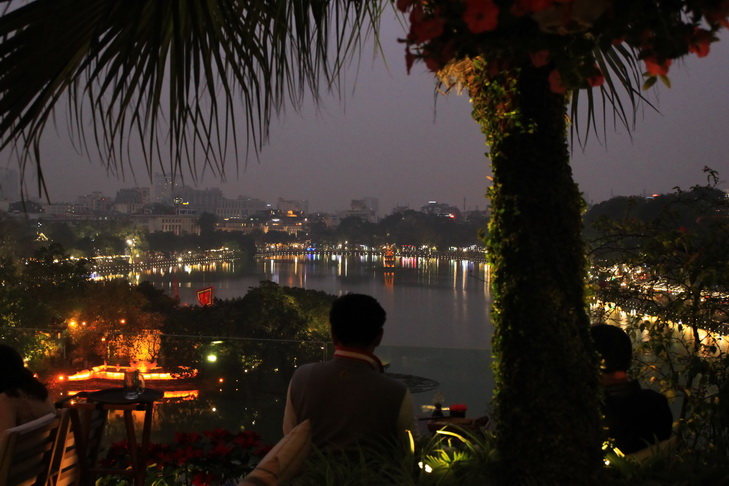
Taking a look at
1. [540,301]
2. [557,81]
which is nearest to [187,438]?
[540,301]

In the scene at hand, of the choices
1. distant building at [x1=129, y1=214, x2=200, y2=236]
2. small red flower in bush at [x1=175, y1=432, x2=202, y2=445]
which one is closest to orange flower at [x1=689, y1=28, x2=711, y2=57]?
small red flower in bush at [x1=175, y1=432, x2=202, y2=445]

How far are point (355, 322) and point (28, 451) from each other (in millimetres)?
1069

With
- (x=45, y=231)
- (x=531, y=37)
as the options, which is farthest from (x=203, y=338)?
(x=45, y=231)

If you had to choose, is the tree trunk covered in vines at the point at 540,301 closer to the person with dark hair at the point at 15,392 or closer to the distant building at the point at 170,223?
the person with dark hair at the point at 15,392

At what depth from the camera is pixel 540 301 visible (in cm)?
121

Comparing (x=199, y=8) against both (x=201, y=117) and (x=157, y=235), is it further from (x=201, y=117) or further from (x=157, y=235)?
(x=157, y=235)

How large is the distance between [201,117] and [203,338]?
9.39 ft

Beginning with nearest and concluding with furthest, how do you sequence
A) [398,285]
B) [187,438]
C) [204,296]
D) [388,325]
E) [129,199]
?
[187,438]
[204,296]
[388,325]
[398,285]
[129,199]

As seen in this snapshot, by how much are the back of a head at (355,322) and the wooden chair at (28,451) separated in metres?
0.95

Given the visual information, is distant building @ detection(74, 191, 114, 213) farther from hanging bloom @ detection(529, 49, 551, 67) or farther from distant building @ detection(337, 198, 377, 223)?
hanging bloom @ detection(529, 49, 551, 67)

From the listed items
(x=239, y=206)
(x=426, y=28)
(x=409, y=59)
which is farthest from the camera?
(x=239, y=206)

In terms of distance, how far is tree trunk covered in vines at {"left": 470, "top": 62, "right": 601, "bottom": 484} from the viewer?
3.98 feet

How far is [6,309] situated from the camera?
1956 centimetres

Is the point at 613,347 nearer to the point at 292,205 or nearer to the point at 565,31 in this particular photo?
the point at 565,31
